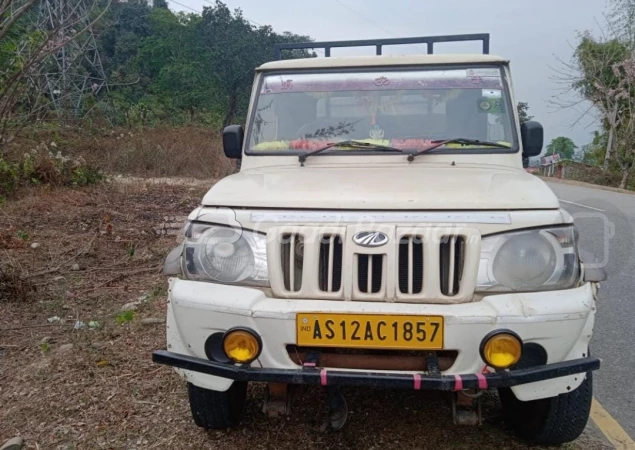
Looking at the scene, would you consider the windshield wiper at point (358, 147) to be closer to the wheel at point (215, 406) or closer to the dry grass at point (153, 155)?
the wheel at point (215, 406)

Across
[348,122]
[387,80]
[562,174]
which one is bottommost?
[562,174]

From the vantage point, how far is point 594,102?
86.4ft

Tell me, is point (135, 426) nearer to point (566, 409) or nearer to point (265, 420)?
point (265, 420)

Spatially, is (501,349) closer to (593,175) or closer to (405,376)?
(405,376)

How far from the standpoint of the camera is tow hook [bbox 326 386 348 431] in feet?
7.94

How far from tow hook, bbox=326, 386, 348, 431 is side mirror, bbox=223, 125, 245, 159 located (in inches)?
71.9

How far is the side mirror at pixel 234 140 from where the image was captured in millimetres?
3643

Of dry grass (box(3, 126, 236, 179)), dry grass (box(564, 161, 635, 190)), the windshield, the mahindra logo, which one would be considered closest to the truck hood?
the mahindra logo

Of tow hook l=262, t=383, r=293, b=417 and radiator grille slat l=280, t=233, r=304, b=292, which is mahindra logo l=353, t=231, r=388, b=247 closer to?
radiator grille slat l=280, t=233, r=304, b=292

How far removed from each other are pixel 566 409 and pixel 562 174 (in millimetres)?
27028

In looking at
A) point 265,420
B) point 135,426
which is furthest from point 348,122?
point 135,426

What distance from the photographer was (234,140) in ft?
12.0

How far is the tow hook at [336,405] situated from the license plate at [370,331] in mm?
413

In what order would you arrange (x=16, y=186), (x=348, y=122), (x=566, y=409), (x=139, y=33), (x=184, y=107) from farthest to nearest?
(x=139, y=33) → (x=184, y=107) → (x=16, y=186) → (x=348, y=122) → (x=566, y=409)
